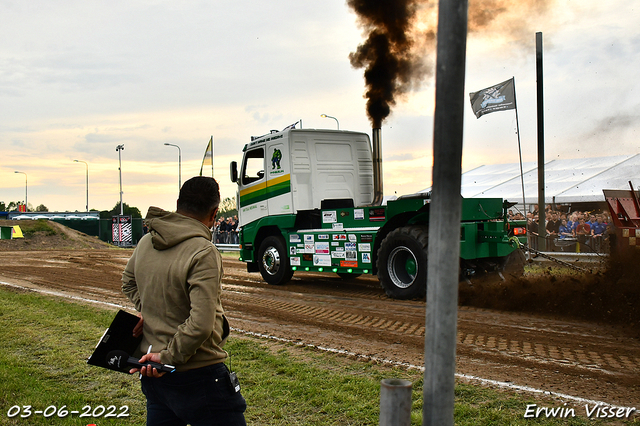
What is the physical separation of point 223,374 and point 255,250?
33.7 ft

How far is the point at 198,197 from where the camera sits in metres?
2.55

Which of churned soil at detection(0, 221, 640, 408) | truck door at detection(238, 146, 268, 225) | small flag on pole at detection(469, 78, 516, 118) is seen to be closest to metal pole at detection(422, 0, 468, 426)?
churned soil at detection(0, 221, 640, 408)

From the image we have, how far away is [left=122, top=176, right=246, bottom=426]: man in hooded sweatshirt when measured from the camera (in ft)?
7.61

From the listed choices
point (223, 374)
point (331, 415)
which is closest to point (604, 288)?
point (331, 415)

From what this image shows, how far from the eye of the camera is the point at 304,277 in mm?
14102

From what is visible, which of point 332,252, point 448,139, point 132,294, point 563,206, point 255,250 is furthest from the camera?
point 563,206

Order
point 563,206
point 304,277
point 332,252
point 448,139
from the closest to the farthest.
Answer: point 448,139, point 332,252, point 304,277, point 563,206

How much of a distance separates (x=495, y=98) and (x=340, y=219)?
870 centimetres

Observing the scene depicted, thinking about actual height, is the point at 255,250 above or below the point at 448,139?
below

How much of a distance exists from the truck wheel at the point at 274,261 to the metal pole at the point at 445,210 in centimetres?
1009

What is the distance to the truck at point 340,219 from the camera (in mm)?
9422

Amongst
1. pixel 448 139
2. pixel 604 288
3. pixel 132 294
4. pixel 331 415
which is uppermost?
pixel 448 139

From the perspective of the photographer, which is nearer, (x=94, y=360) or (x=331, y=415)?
(x=94, y=360)

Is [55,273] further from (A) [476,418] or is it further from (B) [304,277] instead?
(A) [476,418]
